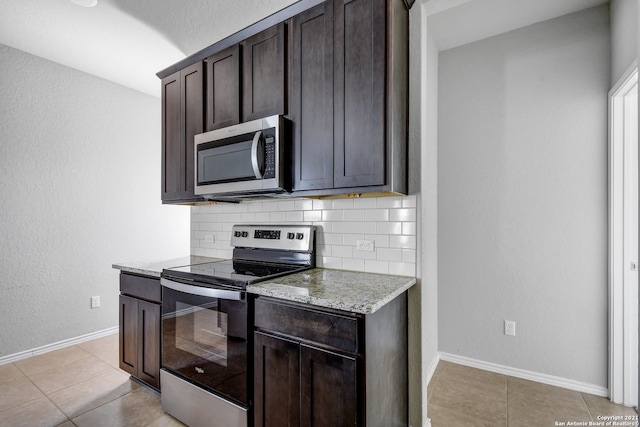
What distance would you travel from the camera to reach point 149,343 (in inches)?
87.6

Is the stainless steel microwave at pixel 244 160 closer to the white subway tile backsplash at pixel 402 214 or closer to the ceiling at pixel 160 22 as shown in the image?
the white subway tile backsplash at pixel 402 214

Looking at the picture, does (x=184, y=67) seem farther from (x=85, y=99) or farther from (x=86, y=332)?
(x=86, y=332)

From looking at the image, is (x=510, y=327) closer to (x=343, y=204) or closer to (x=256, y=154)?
(x=343, y=204)

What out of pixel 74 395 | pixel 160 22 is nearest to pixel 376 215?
pixel 160 22

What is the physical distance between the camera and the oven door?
168 cm

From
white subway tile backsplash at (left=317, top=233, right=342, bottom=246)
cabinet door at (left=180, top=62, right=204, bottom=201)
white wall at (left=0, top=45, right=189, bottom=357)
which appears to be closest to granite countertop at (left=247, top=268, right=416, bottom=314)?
white subway tile backsplash at (left=317, top=233, right=342, bottom=246)

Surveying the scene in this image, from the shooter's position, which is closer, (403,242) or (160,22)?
(403,242)

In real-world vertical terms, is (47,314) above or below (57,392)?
above

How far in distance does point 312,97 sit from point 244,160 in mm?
581

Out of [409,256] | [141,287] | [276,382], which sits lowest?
[276,382]

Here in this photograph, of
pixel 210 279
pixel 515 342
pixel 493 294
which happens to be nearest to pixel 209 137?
pixel 210 279

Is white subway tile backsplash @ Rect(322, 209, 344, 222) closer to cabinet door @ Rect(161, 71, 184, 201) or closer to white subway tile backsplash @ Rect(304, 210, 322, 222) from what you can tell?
white subway tile backsplash @ Rect(304, 210, 322, 222)

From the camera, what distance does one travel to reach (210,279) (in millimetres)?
1804

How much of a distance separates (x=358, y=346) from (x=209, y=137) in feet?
5.64
